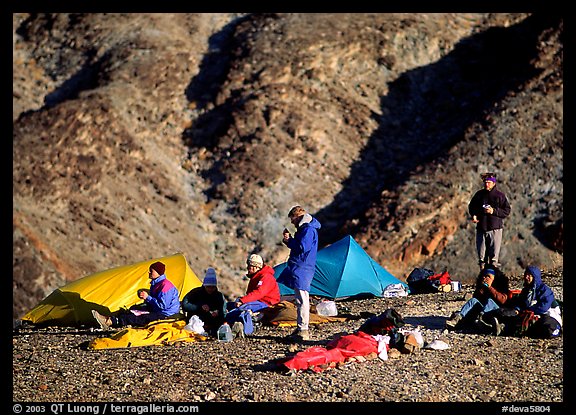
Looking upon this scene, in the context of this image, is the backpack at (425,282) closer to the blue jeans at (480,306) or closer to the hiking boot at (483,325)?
the blue jeans at (480,306)

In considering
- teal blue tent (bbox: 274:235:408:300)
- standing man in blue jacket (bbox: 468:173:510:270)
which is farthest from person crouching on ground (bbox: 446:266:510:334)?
teal blue tent (bbox: 274:235:408:300)

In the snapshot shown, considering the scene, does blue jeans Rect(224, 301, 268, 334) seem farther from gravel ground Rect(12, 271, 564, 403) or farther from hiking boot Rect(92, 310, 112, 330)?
hiking boot Rect(92, 310, 112, 330)

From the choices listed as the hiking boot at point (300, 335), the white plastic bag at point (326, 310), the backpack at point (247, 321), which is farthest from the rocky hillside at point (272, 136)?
the hiking boot at point (300, 335)

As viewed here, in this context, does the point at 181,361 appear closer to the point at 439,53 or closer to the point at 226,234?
the point at 226,234

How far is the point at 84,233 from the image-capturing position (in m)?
26.6

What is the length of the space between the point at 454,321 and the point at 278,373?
12.1 ft

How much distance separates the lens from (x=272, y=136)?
31.5m

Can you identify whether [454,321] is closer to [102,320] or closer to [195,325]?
[195,325]

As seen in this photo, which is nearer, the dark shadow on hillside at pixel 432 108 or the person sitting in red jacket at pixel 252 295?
the person sitting in red jacket at pixel 252 295

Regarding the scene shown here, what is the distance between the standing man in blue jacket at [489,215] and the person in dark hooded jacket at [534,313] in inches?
134

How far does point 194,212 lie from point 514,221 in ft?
35.9

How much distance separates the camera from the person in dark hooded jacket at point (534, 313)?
13000 mm

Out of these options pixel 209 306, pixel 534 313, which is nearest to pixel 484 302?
pixel 534 313

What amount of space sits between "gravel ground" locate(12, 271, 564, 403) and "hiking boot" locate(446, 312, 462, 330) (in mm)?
198
